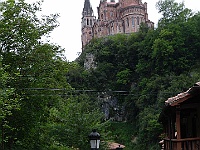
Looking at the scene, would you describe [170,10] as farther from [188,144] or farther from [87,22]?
[188,144]

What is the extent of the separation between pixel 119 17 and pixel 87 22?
22.1 metres

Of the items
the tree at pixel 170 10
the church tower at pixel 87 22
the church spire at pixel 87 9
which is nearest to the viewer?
the tree at pixel 170 10

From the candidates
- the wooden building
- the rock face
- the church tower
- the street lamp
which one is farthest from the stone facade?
the street lamp

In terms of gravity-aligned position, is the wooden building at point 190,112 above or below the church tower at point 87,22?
below

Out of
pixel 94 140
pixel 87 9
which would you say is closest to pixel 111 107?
pixel 87 9

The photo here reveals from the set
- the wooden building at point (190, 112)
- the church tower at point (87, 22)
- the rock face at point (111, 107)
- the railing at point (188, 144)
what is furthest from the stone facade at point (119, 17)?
the railing at point (188, 144)

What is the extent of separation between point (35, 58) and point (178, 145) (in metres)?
8.64

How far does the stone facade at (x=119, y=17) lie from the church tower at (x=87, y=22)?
561mm

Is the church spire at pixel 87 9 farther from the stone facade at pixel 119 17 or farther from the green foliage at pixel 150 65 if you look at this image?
the green foliage at pixel 150 65

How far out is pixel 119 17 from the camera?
100 m

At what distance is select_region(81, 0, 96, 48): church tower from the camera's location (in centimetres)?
11375

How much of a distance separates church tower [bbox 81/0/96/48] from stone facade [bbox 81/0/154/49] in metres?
Answer: 0.56

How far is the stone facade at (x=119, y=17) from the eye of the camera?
96250mm

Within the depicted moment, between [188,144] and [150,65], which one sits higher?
[150,65]
